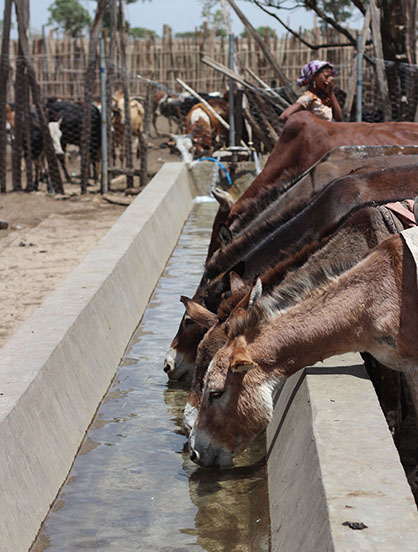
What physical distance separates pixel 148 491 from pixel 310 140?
4.26 meters

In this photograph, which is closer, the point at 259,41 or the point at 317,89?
the point at 317,89

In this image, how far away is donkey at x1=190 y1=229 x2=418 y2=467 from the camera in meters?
3.70

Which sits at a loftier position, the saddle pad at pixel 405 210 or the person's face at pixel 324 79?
the person's face at pixel 324 79

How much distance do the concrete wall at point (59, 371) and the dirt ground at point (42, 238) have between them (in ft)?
2.64

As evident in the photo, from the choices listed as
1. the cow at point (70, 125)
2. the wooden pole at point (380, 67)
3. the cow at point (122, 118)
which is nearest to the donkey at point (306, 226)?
the wooden pole at point (380, 67)

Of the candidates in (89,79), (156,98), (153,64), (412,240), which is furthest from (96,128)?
(412,240)

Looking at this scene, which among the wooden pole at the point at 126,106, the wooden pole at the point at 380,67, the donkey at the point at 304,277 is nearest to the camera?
the donkey at the point at 304,277

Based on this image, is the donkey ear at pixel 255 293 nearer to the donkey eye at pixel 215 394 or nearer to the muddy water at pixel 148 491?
the donkey eye at pixel 215 394

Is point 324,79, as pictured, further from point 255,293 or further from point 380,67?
point 255,293

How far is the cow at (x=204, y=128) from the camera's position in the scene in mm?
19156

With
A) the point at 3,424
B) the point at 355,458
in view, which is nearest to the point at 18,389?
the point at 3,424

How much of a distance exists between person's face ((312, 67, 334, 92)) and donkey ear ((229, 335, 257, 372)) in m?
5.73

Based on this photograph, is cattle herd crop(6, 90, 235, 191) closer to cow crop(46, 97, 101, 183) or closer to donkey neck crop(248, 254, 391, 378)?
cow crop(46, 97, 101, 183)

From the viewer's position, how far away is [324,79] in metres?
9.03
